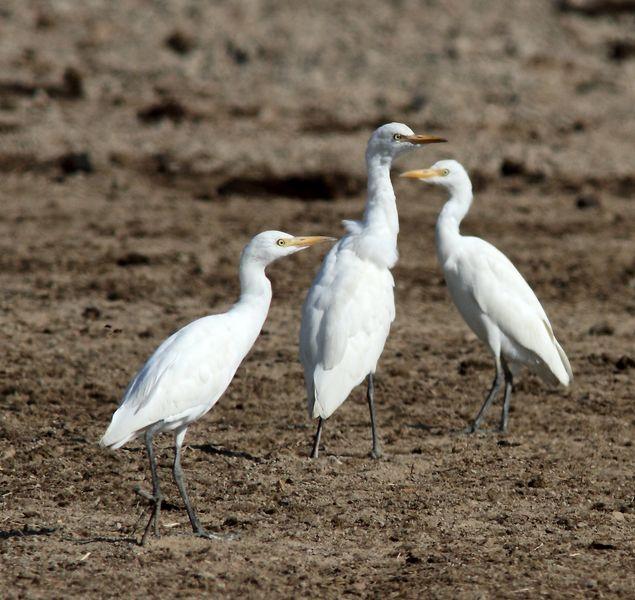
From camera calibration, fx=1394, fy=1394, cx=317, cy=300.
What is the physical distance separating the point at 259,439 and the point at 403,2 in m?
19.1

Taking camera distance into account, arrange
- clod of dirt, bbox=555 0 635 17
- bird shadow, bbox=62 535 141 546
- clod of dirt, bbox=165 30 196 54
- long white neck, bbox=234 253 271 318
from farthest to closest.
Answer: clod of dirt, bbox=555 0 635 17
clod of dirt, bbox=165 30 196 54
long white neck, bbox=234 253 271 318
bird shadow, bbox=62 535 141 546

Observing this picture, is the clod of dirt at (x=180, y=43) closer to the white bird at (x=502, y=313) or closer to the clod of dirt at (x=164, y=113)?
the clod of dirt at (x=164, y=113)

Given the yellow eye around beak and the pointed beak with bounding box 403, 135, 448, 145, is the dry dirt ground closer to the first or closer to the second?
the yellow eye around beak

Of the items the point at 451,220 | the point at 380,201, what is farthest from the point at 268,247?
the point at 451,220

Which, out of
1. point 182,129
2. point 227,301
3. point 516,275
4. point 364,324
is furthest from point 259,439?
point 182,129

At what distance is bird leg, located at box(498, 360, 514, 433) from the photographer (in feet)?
30.5

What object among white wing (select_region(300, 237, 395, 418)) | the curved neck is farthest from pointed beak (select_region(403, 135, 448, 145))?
white wing (select_region(300, 237, 395, 418))

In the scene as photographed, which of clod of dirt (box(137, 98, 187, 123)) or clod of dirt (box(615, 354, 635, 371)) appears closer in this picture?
clod of dirt (box(615, 354, 635, 371))

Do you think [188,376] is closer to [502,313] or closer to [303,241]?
[303,241]

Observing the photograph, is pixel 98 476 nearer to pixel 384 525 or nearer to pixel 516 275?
pixel 384 525

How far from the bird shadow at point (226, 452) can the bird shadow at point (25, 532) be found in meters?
1.59

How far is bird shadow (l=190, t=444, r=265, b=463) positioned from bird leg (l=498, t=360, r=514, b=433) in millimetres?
1783

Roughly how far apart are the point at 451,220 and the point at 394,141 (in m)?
0.79

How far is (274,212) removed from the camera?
1574 centimetres
